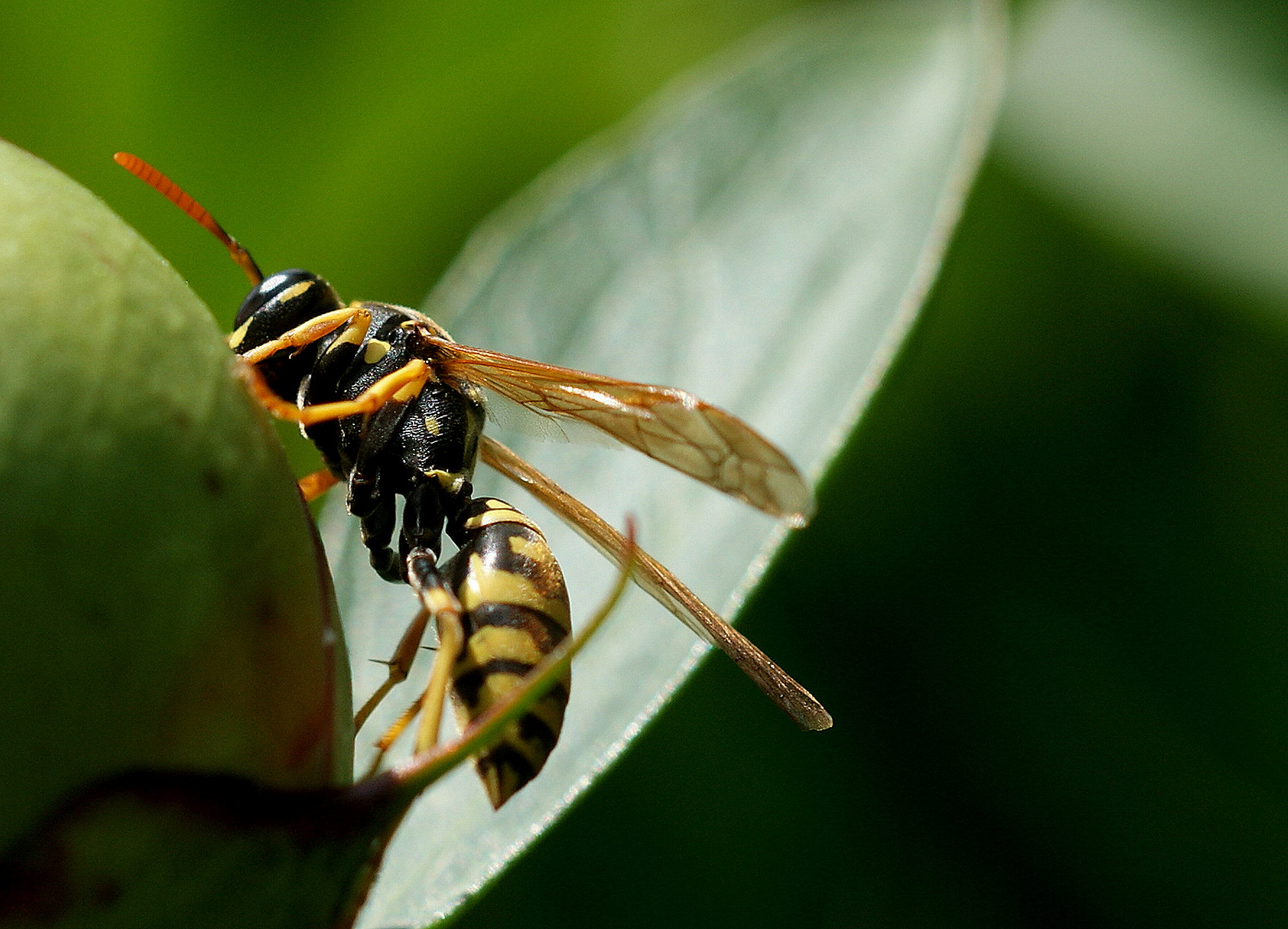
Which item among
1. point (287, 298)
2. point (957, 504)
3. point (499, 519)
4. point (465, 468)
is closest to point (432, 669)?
Answer: point (499, 519)

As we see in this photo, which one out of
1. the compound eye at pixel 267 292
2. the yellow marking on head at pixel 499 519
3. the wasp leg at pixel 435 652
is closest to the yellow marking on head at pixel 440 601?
the wasp leg at pixel 435 652

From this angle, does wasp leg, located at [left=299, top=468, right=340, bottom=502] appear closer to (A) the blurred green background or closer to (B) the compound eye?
(B) the compound eye

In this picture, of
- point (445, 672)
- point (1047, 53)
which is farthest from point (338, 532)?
point (1047, 53)

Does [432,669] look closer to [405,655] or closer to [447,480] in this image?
[405,655]

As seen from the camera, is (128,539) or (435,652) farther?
(435,652)

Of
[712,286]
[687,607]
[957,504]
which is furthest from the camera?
[957,504]

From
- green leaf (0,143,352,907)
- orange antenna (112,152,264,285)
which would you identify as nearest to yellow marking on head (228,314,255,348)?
orange antenna (112,152,264,285)
